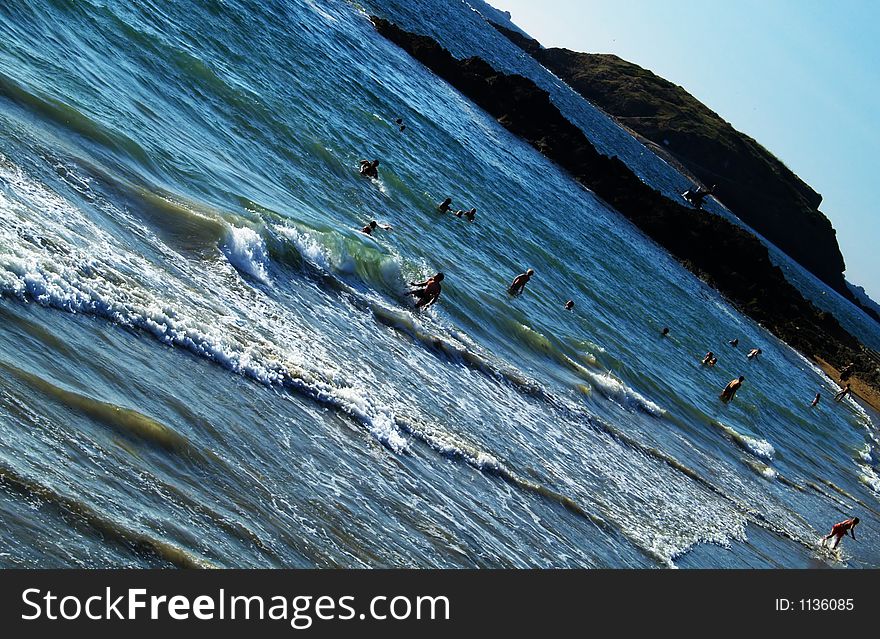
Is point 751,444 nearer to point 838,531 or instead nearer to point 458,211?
point 838,531

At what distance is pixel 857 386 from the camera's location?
175ft

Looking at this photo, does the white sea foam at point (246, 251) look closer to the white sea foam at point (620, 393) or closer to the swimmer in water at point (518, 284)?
the white sea foam at point (620, 393)

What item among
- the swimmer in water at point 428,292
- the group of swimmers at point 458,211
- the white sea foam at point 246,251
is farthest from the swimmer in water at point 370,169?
the white sea foam at point 246,251

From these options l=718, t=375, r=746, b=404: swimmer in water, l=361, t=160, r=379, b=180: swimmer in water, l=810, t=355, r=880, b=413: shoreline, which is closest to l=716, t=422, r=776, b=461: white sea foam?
l=718, t=375, r=746, b=404: swimmer in water

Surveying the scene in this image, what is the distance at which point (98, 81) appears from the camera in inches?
805

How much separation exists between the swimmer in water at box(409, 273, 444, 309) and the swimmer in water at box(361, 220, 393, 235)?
312cm

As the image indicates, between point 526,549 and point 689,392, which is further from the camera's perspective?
point 689,392

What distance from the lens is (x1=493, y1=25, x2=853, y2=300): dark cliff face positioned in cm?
12900

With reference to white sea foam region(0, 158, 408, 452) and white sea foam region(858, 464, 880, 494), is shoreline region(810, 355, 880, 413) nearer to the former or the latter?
white sea foam region(858, 464, 880, 494)

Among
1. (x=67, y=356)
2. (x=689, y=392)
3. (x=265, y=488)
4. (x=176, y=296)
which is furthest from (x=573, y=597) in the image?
(x=689, y=392)

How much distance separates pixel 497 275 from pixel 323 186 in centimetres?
597

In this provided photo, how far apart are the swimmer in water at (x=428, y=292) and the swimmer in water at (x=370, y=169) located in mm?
8830

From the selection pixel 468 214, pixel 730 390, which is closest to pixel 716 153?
pixel 730 390

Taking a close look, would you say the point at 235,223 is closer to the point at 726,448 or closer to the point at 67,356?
the point at 67,356
